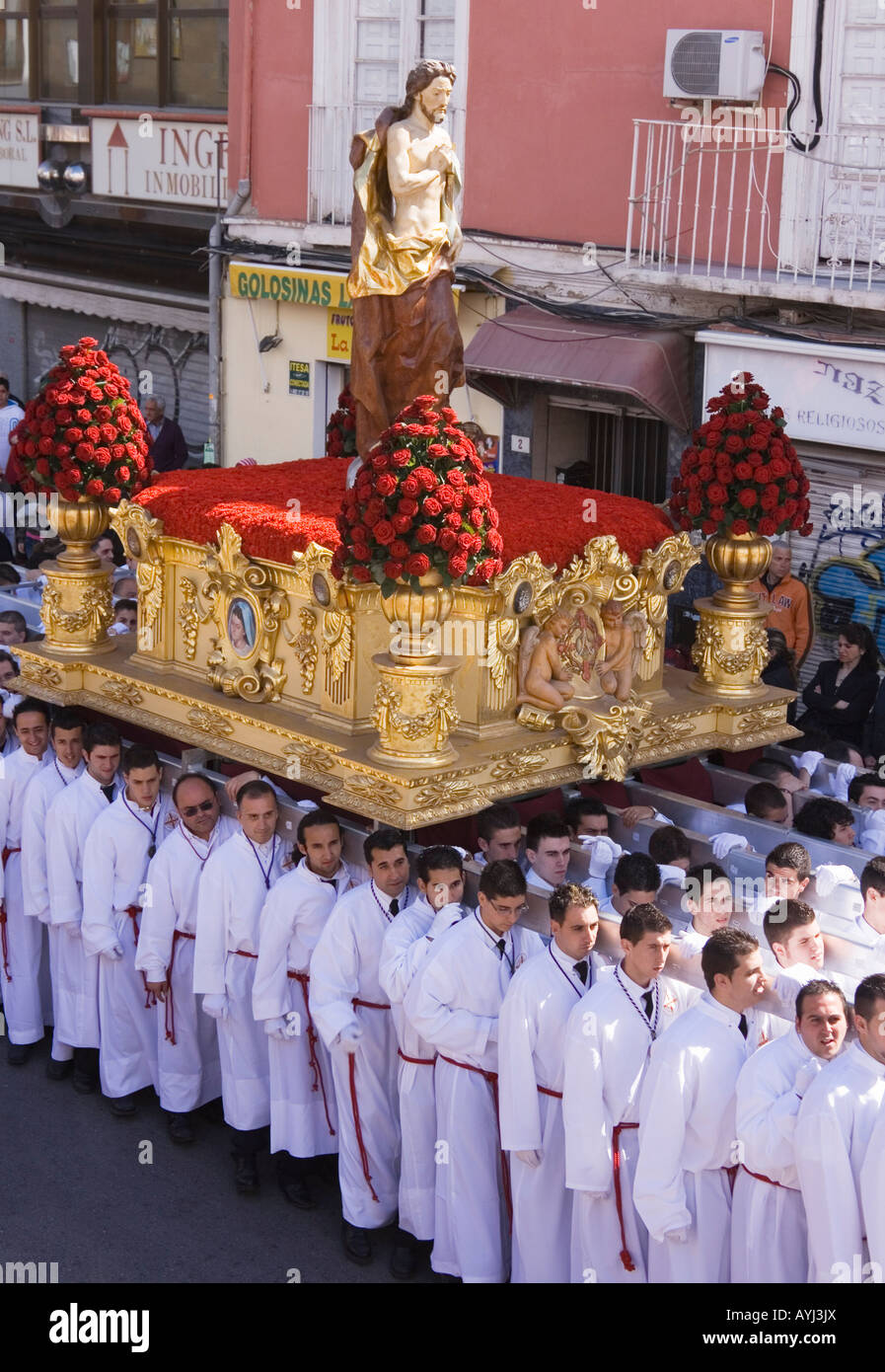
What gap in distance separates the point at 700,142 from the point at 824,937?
6.88 metres

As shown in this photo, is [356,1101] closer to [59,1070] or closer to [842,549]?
[59,1070]

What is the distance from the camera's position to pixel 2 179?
1850 centimetres

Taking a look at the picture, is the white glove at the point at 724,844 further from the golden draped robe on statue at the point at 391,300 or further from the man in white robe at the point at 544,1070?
the golden draped robe on statue at the point at 391,300

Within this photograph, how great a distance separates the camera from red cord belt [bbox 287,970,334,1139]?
22.7ft

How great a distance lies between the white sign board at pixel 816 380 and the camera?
10.2 metres

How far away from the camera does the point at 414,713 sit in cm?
673

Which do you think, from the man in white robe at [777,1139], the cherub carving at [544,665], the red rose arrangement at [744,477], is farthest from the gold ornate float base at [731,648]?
the man in white robe at [777,1139]

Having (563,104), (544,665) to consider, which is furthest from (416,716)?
(563,104)

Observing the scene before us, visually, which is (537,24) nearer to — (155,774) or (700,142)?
(700,142)

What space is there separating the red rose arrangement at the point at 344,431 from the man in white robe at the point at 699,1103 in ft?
13.9

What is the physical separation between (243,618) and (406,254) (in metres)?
1.69

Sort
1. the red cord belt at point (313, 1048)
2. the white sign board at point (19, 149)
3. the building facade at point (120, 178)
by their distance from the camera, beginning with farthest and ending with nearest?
the white sign board at point (19, 149)
the building facade at point (120, 178)
the red cord belt at point (313, 1048)

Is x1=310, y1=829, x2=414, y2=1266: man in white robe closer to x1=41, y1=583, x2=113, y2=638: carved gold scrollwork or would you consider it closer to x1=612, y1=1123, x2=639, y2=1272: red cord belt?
x1=612, y1=1123, x2=639, y2=1272: red cord belt

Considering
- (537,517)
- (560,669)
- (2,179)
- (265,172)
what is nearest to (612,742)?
(560,669)
